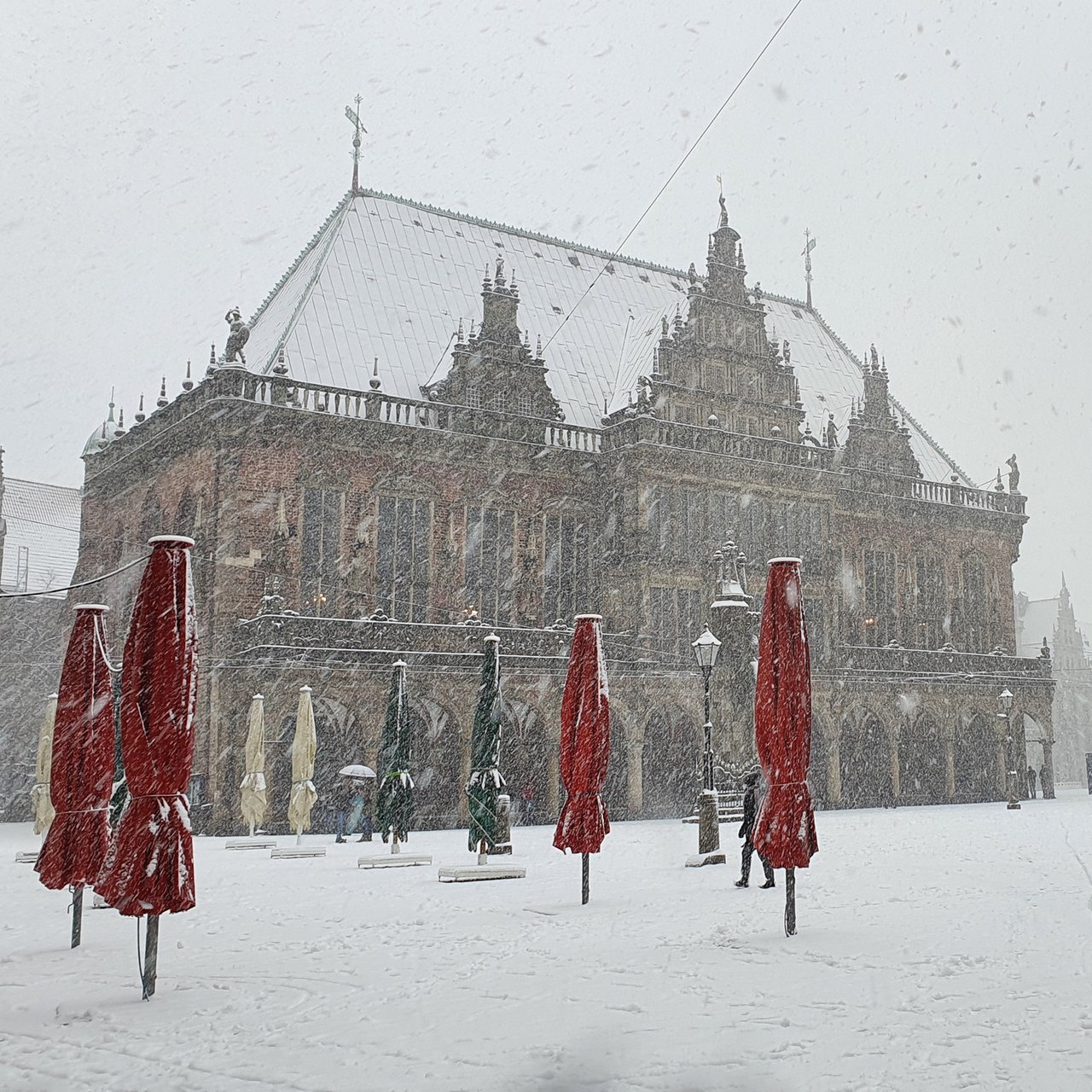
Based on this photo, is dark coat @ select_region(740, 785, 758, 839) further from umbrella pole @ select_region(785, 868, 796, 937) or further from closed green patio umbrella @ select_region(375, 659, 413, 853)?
closed green patio umbrella @ select_region(375, 659, 413, 853)

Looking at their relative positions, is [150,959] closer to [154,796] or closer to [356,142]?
[154,796]

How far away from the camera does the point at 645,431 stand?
114ft

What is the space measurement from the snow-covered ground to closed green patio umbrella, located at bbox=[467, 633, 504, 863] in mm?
2711

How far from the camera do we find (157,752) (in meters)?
8.41

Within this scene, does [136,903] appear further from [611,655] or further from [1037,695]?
[1037,695]

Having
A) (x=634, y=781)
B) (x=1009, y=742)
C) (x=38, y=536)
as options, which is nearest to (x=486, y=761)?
(x=634, y=781)

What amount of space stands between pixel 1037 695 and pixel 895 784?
30.9ft

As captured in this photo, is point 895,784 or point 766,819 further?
point 895,784

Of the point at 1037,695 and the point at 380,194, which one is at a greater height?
the point at 380,194

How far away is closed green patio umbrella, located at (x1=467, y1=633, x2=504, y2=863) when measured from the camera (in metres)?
18.0

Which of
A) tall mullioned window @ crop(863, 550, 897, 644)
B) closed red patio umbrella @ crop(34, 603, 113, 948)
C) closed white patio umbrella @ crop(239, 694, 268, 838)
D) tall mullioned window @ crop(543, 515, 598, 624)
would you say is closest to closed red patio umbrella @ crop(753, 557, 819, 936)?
closed red patio umbrella @ crop(34, 603, 113, 948)

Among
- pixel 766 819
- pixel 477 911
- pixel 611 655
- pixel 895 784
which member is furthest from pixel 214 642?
pixel 895 784

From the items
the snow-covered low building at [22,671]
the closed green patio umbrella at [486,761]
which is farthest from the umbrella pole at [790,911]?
the snow-covered low building at [22,671]

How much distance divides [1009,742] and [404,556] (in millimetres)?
22316
